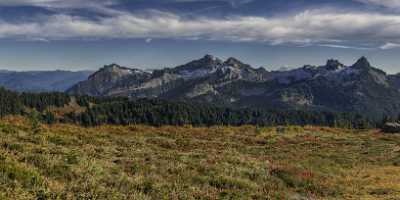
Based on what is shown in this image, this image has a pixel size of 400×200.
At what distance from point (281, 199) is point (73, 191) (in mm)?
9910

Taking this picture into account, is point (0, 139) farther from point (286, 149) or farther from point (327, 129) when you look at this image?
point (327, 129)

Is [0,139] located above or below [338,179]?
above

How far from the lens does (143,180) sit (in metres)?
19.3

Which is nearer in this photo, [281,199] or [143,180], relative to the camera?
[143,180]

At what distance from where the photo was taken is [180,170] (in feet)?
76.9

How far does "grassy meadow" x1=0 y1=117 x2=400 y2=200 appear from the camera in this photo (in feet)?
53.2

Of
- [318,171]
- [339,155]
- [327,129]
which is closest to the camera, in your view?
[318,171]

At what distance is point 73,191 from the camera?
50.4 ft

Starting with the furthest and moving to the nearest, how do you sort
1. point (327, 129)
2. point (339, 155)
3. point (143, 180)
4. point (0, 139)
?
1. point (327, 129)
2. point (339, 155)
3. point (0, 139)
4. point (143, 180)

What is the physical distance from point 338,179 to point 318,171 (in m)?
2.28

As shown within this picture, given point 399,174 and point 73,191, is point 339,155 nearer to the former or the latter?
point 399,174

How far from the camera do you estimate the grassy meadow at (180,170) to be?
1621cm

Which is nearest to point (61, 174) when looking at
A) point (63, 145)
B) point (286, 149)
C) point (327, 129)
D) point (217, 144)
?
point (63, 145)

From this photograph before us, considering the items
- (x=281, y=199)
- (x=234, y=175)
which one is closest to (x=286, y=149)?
(x=234, y=175)
